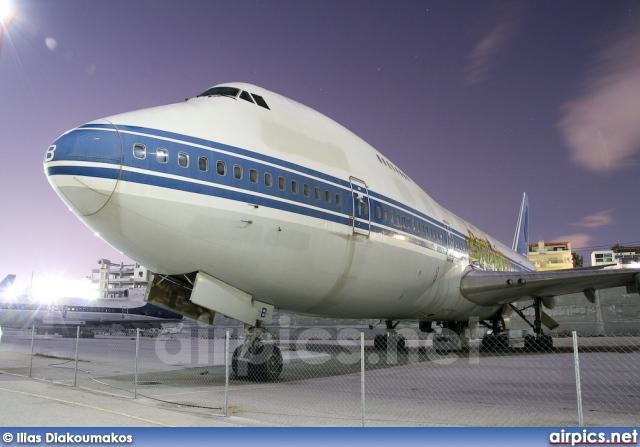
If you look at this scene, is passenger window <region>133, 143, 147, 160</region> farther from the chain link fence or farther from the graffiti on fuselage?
the graffiti on fuselage

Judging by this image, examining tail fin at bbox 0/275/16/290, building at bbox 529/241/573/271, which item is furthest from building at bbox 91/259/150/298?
building at bbox 529/241/573/271

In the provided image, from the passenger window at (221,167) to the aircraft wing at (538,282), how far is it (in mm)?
11714

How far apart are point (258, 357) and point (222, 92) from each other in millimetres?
5710

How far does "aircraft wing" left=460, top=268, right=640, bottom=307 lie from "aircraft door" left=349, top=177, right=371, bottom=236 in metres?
7.80

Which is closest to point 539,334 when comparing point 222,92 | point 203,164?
point 222,92

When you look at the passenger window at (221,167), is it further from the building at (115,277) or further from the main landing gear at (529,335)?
the building at (115,277)

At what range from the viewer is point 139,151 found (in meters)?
8.25

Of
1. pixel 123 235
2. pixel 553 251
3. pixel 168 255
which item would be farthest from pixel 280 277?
pixel 553 251

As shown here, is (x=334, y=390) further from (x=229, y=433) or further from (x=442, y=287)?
(x=442, y=287)

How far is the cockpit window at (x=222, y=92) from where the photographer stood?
10547 millimetres

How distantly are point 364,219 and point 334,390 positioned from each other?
378cm

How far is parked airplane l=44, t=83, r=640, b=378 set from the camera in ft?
26.9

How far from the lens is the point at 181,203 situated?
27.6 feet

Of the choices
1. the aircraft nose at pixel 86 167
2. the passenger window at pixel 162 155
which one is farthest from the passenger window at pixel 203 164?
the aircraft nose at pixel 86 167
